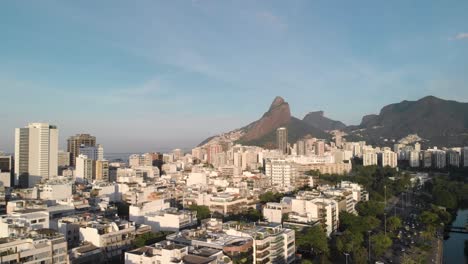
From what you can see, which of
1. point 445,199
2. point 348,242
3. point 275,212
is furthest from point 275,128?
point 348,242

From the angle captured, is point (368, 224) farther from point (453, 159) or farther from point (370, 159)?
point (453, 159)

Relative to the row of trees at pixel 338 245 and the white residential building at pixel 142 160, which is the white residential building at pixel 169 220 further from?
the white residential building at pixel 142 160

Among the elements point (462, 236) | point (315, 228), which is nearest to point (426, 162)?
point (462, 236)

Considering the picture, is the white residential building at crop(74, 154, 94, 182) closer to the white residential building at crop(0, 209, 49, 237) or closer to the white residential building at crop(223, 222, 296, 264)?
the white residential building at crop(0, 209, 49, 237)

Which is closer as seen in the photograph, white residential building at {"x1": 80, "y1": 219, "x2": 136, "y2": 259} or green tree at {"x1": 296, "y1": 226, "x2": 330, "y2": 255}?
white residential building at {"x1": 80, "y1": 219, "x2": 136, "y2": 259}

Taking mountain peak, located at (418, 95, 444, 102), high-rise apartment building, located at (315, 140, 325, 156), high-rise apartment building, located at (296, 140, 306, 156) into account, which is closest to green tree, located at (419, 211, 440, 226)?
high-rise apartment building, located at (315, 140, 325, 156)

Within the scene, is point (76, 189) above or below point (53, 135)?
below

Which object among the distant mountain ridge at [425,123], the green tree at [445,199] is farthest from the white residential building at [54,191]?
the distant mountain ridge at [425,123]

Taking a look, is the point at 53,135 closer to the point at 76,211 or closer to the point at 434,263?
the point at 76,211
